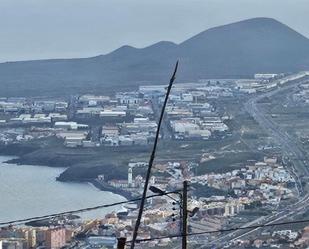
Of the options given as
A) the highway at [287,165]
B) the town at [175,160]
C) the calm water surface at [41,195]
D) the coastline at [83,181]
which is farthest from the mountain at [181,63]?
the calm water surface at [41,195]

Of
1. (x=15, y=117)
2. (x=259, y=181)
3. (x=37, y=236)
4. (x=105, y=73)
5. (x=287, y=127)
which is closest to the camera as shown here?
(x=37, y=236)

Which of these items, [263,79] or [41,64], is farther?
[41,64]

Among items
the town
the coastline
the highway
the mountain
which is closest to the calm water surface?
the coastline

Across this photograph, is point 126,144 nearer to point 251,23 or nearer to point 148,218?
point 148,218

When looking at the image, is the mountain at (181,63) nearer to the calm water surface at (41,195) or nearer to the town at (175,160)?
the town at (175,160)

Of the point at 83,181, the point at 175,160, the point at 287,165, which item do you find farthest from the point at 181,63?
the point at 287,165

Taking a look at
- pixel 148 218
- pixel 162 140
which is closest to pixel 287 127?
pixel 162 140

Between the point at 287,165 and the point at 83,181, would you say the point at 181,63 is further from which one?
the point at 287,165
